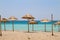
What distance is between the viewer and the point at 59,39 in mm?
12453

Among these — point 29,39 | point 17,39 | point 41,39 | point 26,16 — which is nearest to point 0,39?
point 17,39

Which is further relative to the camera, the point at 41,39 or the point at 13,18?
the point at 13,18

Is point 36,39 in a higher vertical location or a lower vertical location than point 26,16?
lower

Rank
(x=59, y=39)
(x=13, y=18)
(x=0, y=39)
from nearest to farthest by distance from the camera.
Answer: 1. (x=0, y=39)
2. (x=59, y=39)
3. (x=13, y=18)

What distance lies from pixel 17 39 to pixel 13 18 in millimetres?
7148

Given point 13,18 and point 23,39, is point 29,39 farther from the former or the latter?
point 13,18

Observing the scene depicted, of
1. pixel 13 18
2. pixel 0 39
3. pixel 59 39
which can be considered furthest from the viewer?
pixel 13 18

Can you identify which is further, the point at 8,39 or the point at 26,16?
the point at 26,16

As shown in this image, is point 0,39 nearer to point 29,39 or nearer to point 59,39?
point 29,39

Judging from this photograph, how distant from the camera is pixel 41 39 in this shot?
12.0 meters

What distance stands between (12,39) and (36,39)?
163cm

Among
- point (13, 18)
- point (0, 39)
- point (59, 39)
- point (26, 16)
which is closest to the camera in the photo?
point (0, 39)

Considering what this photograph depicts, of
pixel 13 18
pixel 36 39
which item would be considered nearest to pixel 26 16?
pixel 13 18

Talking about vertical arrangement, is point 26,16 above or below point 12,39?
above
